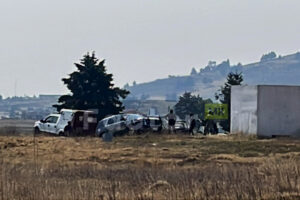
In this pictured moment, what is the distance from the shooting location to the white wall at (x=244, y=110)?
43.4 metres

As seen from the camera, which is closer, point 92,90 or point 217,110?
point 217,110

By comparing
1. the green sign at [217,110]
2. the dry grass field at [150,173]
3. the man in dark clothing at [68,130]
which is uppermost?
the green sign at [217,110]

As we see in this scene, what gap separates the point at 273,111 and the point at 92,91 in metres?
29.1

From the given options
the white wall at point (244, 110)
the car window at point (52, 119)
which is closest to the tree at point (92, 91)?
the car window at point (52, 119)

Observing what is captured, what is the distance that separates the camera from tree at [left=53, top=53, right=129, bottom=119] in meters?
68.8

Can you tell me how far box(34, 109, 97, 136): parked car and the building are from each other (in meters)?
11.2

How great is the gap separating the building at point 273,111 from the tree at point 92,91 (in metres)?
25.8

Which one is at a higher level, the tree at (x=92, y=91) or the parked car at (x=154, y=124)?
the tree at (x=92, y=91)

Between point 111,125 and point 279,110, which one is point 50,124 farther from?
point 279,110

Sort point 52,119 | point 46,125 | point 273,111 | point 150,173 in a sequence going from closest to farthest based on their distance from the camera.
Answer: point 150,173
point 273,111
point 46,125
point 52,119

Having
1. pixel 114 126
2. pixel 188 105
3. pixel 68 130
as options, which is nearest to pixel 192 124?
pixel 114 126

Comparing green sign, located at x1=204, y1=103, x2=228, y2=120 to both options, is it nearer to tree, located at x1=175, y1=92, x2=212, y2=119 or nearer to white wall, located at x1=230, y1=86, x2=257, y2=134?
white wall, located at x1=230, y1=86, x2=257, y2=134

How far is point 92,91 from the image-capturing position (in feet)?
229

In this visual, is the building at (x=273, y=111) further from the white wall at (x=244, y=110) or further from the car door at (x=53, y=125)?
the car door at (x=53, y=125)
